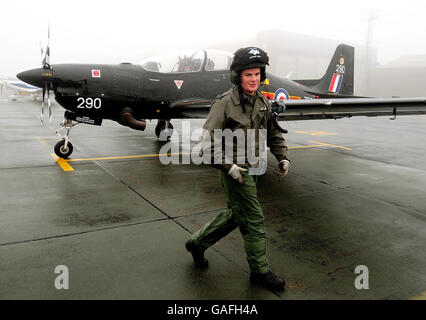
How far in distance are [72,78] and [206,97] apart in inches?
115

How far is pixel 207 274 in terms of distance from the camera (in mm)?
2799

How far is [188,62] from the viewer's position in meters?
7.84

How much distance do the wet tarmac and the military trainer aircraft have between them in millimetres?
1035

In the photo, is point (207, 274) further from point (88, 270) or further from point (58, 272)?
point (58, 272)

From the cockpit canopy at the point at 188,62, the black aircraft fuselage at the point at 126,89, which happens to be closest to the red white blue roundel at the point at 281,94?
the black aircraft fuselage at the point at 126,89

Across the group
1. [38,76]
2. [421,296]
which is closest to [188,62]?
[38,76]

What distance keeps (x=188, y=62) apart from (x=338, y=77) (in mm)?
5846

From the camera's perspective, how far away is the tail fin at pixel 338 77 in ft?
35.3

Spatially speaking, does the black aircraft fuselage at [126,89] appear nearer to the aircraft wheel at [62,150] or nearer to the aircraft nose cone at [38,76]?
the aircraft nose cone at [38,76]

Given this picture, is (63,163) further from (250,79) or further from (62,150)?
(250,79)

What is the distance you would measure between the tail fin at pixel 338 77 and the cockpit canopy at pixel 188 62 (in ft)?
12.6

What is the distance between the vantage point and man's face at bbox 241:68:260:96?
2598 millimetres

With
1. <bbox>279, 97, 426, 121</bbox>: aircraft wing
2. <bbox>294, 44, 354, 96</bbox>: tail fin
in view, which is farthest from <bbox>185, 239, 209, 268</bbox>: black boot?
<bbox>294, 44, 354, 96</bbox>: tail fin
